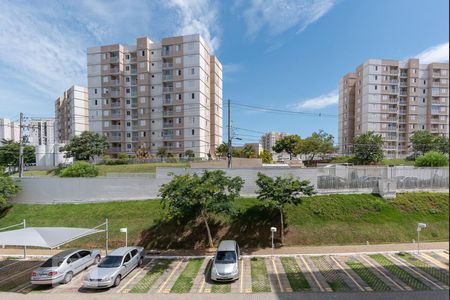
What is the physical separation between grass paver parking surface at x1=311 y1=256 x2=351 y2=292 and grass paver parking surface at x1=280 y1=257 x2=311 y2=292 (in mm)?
1148

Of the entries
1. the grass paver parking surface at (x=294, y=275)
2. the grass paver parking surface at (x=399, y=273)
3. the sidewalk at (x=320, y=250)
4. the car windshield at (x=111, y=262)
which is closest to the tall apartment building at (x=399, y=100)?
the sidewalk at (x=320, y=250)

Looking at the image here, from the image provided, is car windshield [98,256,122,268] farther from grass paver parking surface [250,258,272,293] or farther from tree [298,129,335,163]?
tree [298,129,335,163]

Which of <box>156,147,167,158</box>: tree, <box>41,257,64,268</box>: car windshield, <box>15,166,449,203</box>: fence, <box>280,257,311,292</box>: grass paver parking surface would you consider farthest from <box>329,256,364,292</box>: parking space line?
<box>156,147,167,158</box>: tree

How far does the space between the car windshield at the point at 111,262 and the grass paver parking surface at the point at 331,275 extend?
1065 cm

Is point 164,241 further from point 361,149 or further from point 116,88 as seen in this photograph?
point 116,88

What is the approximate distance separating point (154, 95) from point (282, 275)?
46.9 metres

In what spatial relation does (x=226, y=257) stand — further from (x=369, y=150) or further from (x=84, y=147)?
(x=84, y=147)

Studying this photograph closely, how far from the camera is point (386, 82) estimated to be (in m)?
58.9

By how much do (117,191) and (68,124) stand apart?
59598 millimetres

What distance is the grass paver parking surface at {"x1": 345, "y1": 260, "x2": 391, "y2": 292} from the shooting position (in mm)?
12305

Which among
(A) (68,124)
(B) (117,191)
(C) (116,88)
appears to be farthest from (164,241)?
(A) (68,124)

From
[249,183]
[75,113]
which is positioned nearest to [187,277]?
[249,183]

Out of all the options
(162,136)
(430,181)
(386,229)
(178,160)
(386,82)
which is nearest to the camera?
(386,229)

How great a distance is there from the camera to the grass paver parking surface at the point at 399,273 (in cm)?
1238
